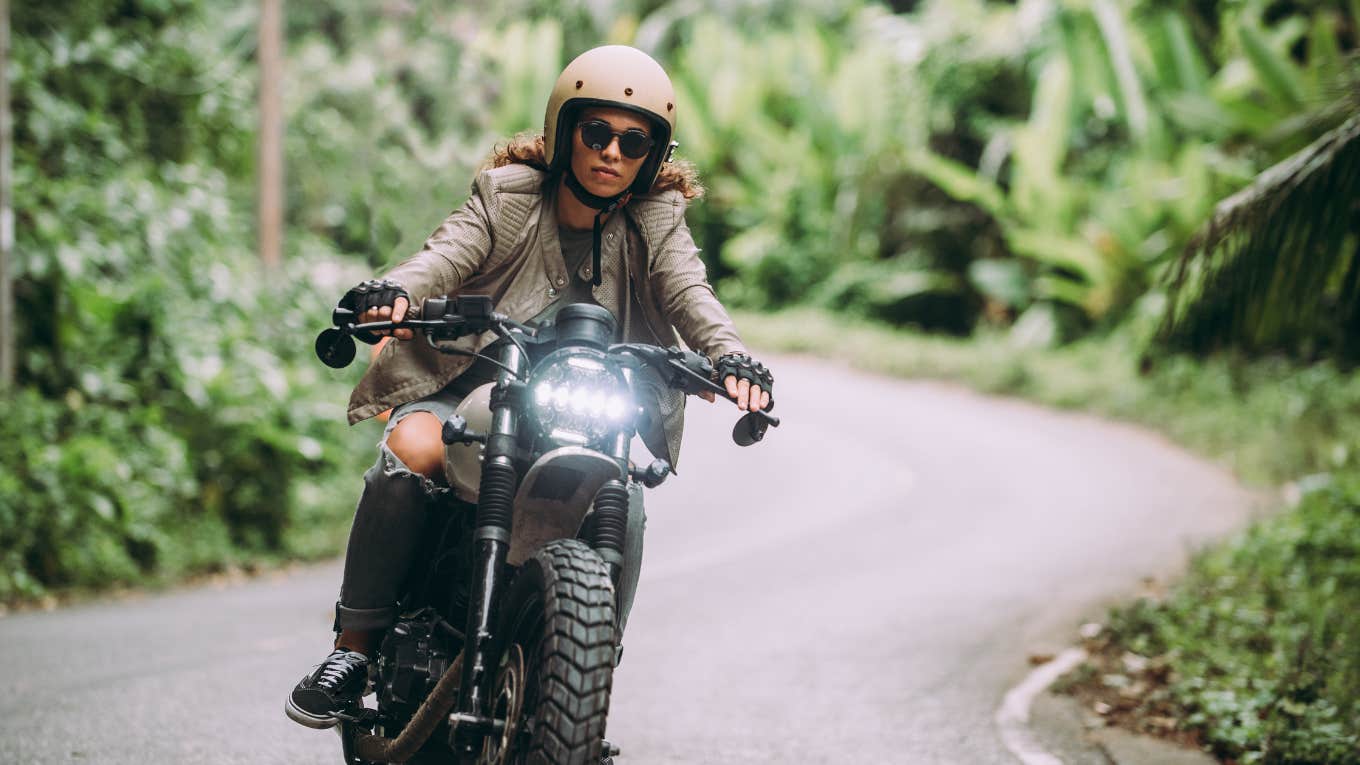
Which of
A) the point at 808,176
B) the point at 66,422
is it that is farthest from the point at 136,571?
the point at 808,176

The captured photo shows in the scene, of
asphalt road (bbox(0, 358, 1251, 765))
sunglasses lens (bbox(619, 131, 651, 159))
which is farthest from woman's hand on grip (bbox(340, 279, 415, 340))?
Answer: asphalt road (bbox(0, 358, 1251, 765))

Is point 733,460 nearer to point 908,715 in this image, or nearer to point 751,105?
point 908,715

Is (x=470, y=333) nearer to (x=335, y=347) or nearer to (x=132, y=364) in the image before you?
(x=335, y=347)

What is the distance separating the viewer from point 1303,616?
24.9 ft

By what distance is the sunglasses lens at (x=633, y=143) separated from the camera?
371 centimetres

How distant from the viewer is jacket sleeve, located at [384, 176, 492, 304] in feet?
11.9

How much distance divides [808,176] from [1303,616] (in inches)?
795

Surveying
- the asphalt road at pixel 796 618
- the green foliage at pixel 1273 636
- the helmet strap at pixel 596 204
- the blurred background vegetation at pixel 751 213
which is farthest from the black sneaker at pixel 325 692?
the blurred background vegetation at pixel 751 213

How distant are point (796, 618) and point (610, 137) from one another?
511 centimetres

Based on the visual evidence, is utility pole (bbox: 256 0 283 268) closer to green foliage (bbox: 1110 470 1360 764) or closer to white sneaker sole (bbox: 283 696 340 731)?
green foliage (bbox: 1110 470 1360 764)

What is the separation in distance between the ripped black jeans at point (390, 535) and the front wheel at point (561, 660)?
19.8 inches

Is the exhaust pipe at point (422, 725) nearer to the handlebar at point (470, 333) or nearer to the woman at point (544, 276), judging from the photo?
the woman at point (544, 276)

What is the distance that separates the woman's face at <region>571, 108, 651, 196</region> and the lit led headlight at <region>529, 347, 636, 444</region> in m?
0.68

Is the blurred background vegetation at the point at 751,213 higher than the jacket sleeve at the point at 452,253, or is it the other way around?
the blurred background vegetation at the point at 751,213
